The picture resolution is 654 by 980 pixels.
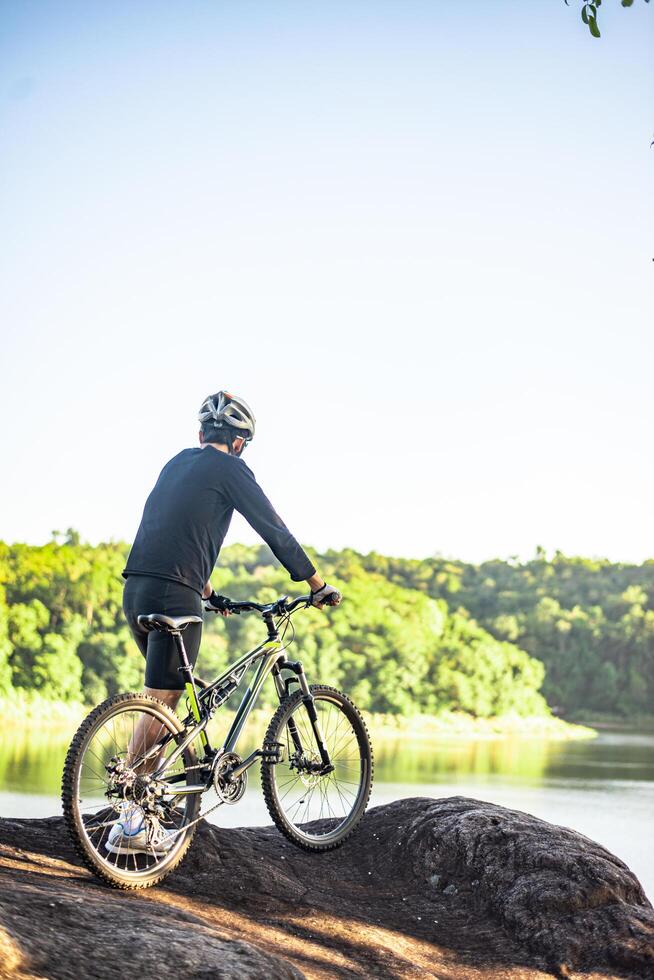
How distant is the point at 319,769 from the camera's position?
5.57 meters

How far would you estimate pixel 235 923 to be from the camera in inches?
179

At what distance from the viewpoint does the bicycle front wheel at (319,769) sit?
531cm

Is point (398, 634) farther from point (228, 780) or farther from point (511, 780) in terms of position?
point (228, 780)

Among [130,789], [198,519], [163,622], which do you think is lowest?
[130,789]

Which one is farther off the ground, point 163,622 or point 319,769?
point 163,622

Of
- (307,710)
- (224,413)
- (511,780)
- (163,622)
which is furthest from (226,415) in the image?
(511,780)

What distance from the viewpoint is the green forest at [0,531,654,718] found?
316ft

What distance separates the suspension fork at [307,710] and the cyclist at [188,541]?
15.8 inches

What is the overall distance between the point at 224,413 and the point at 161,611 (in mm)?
976

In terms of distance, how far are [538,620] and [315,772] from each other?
401 feet

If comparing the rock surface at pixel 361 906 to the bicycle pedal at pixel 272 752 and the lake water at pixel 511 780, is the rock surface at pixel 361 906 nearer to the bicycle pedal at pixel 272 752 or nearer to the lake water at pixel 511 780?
the bicycle pedal at pixel 272 752

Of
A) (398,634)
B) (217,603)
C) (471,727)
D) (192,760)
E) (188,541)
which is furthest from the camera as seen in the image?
(398,634)

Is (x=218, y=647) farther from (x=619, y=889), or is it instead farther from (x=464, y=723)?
(x=619, y=889)

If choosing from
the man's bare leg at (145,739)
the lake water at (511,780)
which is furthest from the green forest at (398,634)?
the man's bare leg at (145,739)
